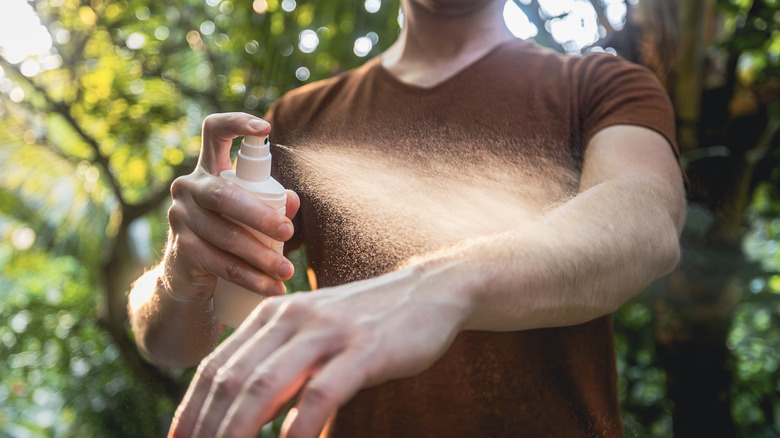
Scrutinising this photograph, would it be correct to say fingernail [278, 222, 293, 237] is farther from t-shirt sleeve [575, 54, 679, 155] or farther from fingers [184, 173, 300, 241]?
t-shirt sleeve [575, 54, 679, 155]

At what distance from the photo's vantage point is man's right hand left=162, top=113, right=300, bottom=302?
0.32 metres

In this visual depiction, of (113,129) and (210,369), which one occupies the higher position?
(210,369)

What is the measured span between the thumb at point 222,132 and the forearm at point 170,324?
102mm

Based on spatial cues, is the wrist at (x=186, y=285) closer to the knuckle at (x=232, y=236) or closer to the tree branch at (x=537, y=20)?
the knuckle at (x=232, y=236)

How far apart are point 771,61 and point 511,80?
0.51 meters

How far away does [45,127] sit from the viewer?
1366 millimetres

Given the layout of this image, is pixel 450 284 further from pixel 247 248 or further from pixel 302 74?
pixel 302 74

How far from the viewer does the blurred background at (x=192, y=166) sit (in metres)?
0.71

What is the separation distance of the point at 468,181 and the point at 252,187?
20cm

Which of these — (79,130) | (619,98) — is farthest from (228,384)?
(79,130)

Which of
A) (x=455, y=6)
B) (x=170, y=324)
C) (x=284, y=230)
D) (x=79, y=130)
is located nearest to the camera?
(x=284, y=230)

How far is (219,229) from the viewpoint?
13.1 inches

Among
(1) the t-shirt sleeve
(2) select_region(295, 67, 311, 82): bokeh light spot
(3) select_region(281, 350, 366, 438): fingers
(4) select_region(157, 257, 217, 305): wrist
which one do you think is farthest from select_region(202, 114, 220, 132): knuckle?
(2) select_region(295, 67, 311, 82): bokeh light spot

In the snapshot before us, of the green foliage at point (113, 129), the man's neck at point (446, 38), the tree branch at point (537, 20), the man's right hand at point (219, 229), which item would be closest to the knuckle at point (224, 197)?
the man's right hand at point (219, 229)
